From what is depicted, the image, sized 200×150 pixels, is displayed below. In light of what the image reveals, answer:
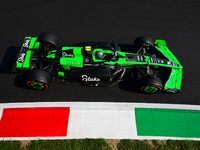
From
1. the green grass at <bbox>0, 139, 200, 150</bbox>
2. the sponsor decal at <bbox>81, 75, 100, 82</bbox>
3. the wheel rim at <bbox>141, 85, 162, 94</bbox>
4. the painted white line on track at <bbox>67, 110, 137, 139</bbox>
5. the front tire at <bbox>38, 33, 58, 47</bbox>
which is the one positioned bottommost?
the green grass at <bbox>0, 139, 200, 150</bbox>

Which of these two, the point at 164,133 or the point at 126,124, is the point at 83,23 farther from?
the point at 164,133

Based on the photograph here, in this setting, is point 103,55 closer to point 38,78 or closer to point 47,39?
point 38,78

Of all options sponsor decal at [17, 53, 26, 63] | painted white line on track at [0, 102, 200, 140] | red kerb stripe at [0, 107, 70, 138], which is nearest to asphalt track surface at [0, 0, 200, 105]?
painted white line on track at [0, 102, 200, 140]

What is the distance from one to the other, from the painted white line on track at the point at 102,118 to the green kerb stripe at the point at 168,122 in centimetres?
16

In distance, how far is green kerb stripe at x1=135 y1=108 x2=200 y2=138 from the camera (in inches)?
237

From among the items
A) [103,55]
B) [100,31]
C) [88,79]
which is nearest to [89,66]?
[88,79]

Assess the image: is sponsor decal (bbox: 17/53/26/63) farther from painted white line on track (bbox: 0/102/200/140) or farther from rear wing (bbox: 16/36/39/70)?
painted white line on track (bbox: 0/102/200/140)

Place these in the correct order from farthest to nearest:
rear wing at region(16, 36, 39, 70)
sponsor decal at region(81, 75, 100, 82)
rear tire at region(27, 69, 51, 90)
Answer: sponsor decal at region(81, 75, 100, 82) < rear wing at region(16, 36, 39, 70) < rear tire at region(27, 69, 51, 90)

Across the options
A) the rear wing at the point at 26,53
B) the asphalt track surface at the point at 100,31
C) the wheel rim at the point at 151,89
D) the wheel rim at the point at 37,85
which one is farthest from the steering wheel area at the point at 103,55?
the rear wing at the point at 26,53

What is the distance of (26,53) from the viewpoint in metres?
6.62

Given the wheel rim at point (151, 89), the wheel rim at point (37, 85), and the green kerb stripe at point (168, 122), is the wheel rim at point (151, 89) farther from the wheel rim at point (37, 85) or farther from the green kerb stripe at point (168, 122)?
the wheel rim at point (37, 85)

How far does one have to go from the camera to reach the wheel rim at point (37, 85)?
621cm

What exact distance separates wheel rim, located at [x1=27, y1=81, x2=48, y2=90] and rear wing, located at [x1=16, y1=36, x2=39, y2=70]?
0.62 meters

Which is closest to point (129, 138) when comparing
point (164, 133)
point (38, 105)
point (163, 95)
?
point (164, 133)
